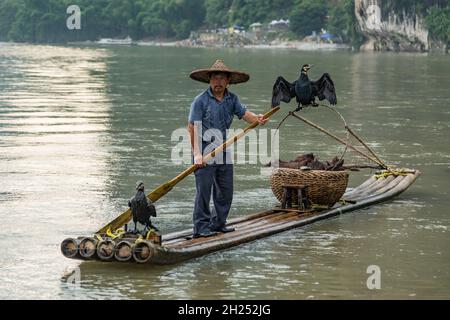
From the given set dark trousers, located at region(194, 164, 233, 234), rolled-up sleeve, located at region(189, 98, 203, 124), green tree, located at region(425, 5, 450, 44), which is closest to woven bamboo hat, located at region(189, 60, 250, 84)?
rolled-up sleeve, located at region(189, 98, 203, 124)

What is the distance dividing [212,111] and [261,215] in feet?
6.17

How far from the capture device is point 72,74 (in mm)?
48562

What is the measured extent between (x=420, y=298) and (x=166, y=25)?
539 ft

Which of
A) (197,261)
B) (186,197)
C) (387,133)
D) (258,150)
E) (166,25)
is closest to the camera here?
(197,261)

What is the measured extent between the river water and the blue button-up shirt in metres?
1.13

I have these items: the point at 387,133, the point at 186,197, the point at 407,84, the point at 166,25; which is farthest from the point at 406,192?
the point at 166,25

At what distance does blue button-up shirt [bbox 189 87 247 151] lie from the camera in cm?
1041

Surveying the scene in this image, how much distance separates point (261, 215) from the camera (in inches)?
Answer: 472

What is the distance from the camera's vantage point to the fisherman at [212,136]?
10.4 meters

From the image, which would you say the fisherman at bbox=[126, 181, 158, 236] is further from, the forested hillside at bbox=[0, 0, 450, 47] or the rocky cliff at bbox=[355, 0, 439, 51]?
the forested hillside at bbox=[0, 0, 450, 47]

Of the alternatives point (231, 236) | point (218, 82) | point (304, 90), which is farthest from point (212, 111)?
point (304, 90)

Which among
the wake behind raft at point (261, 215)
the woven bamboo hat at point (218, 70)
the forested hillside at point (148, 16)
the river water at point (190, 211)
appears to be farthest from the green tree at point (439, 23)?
the woven bamboo hat at point (218, 70)
